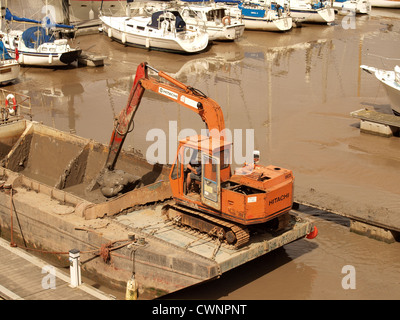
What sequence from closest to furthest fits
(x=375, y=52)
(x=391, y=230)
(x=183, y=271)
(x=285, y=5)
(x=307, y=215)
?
(x=183, y=271) < (x=391, y=230) < (x=307, y=215) < (x=375, y=52) < (x=285, y=5)

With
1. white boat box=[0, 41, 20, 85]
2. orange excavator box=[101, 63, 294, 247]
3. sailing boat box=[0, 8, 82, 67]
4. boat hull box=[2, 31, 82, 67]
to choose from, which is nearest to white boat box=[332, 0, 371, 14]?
sailing boat box=[0, 8, 82, 67]

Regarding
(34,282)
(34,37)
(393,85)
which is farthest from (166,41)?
(34,282)

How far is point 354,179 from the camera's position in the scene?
18516 millimetres

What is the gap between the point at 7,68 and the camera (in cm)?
2733

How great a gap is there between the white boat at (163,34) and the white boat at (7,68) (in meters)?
8.39

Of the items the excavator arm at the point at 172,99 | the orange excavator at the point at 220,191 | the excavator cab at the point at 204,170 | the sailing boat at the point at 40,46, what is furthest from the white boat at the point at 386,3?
the excavator cab at the point at 204,170

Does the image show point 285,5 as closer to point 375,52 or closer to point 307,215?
point 375,52

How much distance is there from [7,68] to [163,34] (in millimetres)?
8998

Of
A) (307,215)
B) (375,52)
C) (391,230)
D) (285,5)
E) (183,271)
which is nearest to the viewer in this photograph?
(183,271)

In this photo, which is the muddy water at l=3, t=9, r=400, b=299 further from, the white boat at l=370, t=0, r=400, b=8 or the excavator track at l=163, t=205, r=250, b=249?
the white boat at l=370, t=0, r=400, b=8

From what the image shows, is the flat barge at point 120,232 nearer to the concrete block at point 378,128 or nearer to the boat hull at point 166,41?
the concrete block at point 378,128

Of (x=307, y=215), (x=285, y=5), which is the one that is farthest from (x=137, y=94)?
(x=285, y=5)

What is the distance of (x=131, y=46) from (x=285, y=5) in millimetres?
Result: 12310

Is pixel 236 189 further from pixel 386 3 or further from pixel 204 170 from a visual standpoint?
pixel 386 3
